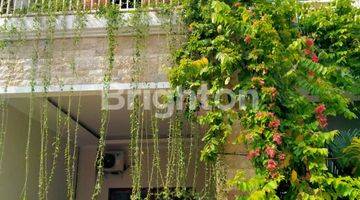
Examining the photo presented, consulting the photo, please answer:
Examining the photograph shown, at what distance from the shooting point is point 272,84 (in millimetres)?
5918

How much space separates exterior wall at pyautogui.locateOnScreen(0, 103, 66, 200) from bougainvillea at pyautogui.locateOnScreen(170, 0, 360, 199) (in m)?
2.99

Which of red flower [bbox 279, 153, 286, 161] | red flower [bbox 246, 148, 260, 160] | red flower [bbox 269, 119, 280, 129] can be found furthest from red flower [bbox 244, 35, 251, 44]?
red flower [bbox 279, 153, 286, 161]

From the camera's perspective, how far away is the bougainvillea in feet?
18.2

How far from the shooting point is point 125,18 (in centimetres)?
682

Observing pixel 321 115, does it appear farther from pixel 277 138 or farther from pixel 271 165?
pixel 271 165

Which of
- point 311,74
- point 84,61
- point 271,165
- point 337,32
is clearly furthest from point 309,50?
point 84,61

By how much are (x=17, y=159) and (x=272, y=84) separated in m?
4.24

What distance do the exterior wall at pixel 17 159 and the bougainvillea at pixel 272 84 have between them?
118 inches

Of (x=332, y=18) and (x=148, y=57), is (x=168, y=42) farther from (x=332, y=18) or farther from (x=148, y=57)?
(x=332, y=18)

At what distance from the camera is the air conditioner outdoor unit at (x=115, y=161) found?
30.5ft

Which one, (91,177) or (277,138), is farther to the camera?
(91,177)

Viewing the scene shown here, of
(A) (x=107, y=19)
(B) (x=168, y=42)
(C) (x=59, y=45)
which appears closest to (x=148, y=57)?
(B) (x=168, y=42)

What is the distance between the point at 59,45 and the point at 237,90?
8.52 ft

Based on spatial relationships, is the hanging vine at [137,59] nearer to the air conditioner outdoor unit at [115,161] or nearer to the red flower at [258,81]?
the red flower at [258,81]
